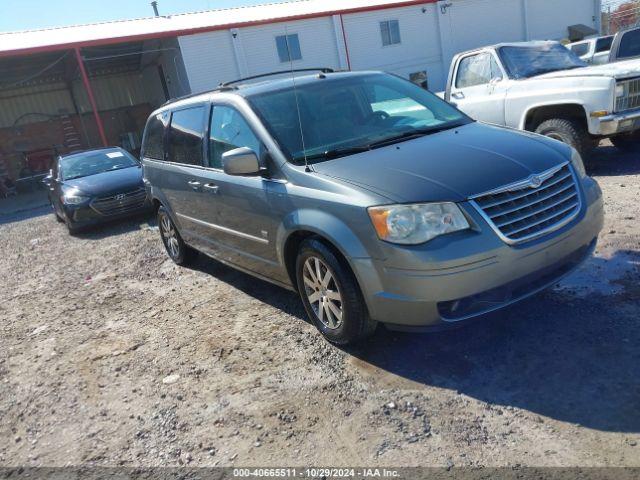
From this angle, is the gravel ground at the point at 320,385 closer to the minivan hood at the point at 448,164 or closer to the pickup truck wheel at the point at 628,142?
the minivan hood at the point at 448,164

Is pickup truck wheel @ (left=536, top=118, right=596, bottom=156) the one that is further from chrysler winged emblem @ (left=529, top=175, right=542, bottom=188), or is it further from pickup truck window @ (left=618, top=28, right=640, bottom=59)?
chrysler winged emblem @ (left=529, top=175, right=542, bottom=188)

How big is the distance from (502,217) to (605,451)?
1276 mm

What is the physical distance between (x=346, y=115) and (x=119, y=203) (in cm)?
648

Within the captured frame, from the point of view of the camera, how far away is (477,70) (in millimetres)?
8031

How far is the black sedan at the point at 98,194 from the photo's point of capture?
934 centimetres

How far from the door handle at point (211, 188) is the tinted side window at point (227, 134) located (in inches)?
6.5

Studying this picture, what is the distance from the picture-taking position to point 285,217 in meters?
3.66

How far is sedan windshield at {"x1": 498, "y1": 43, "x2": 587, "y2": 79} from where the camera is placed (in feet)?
24.5

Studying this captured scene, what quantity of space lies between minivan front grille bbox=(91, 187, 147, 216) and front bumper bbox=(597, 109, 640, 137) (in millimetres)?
7257

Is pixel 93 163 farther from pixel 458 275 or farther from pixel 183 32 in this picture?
pixel 183 32

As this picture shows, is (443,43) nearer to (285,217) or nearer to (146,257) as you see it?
(146,257)

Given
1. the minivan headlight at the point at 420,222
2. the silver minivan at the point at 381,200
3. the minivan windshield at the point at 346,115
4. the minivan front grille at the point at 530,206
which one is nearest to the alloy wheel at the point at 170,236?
the silver minivan at the point at 381,200

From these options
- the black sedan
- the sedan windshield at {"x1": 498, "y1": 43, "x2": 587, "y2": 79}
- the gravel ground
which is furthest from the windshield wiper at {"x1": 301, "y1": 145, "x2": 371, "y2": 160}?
the black sedan

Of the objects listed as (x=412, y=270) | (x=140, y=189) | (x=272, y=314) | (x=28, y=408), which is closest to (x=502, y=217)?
(x=412, y=270)
